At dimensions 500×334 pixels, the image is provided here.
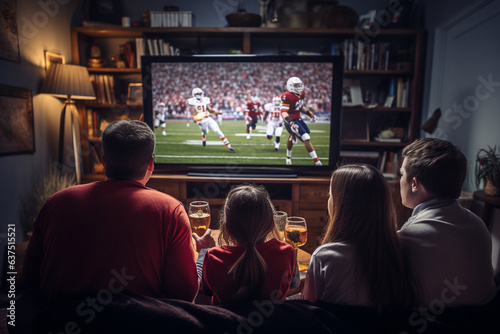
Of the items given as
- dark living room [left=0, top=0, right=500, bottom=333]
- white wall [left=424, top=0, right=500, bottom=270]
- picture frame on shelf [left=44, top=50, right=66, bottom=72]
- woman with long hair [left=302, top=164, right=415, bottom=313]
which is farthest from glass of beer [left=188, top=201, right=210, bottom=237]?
picture frame on shelf [left=44, top=50, right=66, bottom=72]

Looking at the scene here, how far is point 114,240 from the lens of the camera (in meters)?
0.93

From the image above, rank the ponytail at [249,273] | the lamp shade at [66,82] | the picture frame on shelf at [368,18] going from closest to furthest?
the ponytail at [249,273] → the lamp shade at [66,82] → the picture frame on shelf at [368,18]

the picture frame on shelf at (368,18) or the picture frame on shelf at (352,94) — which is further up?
the picture frame on shelf at (368,18)

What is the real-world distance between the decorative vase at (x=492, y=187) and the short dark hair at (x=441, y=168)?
1.41 metres

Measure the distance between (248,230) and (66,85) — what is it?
108 inches

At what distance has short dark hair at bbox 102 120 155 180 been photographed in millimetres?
1091

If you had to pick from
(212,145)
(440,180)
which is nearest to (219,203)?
(212,145)

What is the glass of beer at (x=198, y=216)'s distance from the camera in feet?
4.47

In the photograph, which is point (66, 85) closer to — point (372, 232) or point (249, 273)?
point (249, 273)

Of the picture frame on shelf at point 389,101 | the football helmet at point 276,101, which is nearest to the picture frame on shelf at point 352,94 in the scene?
the picture frame on shelf at point 389,101

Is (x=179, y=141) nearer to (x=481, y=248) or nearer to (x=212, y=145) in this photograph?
(x=212, y=145)

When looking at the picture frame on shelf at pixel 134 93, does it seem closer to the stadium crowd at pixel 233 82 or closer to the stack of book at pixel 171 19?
the stadium crowd at pixel 233 82

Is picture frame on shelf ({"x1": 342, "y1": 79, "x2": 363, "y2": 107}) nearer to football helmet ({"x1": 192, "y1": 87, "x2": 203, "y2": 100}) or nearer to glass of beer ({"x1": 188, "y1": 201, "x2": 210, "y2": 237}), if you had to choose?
football helmet ({"x1": 192, "y1": 87, "x2": 203, "y2": 100})

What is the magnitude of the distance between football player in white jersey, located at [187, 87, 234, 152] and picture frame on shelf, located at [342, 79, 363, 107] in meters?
1.31
